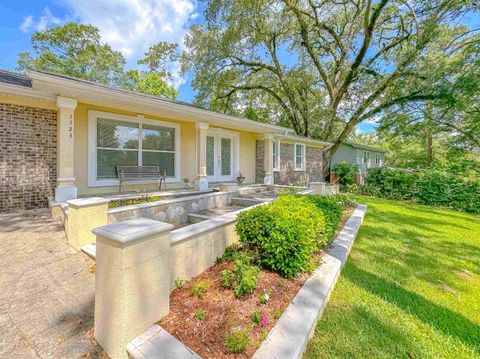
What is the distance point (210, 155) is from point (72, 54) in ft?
76.2

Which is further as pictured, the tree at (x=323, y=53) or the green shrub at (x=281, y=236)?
the tree at (x=323, y=53)

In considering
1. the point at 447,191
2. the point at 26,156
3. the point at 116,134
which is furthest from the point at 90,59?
the point at 447,191

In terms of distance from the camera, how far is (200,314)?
2.25 m

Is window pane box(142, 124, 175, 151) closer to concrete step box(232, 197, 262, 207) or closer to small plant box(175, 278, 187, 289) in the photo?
concrete step box(232, 197, 262, 207)

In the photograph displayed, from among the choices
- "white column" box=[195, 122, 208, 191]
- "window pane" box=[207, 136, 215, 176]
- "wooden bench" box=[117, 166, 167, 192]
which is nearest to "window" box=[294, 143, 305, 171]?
"window pane" box=[207, 136, 215, 176]

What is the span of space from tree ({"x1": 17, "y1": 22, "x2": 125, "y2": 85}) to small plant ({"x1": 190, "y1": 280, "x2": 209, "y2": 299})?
2692 cm

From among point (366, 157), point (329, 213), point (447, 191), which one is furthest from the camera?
point (366, 157)

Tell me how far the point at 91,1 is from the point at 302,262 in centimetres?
1707

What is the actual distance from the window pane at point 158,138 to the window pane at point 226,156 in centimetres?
254

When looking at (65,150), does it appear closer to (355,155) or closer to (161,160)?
(161,160)

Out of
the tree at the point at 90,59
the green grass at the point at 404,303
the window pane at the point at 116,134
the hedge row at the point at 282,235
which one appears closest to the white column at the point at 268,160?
the window pane at the point at 116,134

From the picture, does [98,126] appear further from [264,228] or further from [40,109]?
[264,228]

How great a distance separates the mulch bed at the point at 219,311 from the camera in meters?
1.96

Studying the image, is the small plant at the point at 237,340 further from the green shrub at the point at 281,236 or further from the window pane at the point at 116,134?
the window pane at the point at 116,134
